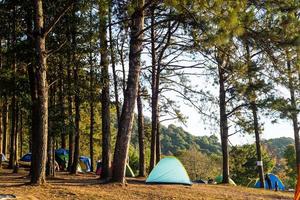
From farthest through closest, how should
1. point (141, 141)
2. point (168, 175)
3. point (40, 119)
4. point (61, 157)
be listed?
point (61, 157)
point (141, 141)
point (168, 175)
point (40, 119)

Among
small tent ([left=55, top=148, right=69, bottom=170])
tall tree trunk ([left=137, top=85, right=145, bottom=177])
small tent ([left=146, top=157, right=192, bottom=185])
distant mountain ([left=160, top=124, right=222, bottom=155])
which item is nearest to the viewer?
small tent ([left=146, top=157, right=192, bottom=185])

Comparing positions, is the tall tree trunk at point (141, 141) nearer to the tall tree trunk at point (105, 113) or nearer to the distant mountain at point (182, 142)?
the tall tree trunk at point (105, 113)

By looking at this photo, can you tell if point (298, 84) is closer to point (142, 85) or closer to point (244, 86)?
point (244, 86)

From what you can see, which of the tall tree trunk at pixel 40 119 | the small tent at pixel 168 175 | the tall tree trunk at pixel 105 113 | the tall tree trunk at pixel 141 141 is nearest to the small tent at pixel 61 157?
the tall tree trunk at pixel 141 141

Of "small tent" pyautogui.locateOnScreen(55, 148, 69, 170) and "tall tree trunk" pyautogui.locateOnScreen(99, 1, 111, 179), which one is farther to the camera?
"small tent" pyautogui.locateOnScreen(55, 148, 69, 170)

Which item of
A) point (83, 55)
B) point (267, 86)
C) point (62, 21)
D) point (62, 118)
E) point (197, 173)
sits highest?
point (62, 21)

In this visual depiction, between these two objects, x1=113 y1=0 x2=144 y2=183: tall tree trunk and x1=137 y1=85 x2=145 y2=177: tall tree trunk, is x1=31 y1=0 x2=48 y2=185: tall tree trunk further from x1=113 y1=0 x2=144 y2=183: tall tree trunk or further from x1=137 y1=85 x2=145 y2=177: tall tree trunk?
x1=137 y1=85 x2=145 y2=177: tall tree trunk

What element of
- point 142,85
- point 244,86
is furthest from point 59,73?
point 244,86

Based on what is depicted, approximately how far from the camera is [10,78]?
14531 mm

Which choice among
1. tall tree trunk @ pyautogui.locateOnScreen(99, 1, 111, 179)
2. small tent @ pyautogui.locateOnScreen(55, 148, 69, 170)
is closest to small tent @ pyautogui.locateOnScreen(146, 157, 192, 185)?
tall tree trunk @ pyautogui.locateOnScreen(99, 1, 111, 179)

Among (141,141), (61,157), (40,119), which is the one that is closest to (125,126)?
(40,119)

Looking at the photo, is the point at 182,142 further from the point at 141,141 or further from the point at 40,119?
the point at 40,119

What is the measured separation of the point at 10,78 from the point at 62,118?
2.34 m

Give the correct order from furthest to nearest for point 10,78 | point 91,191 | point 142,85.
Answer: point 142,85, point 10,78, point 91,191
